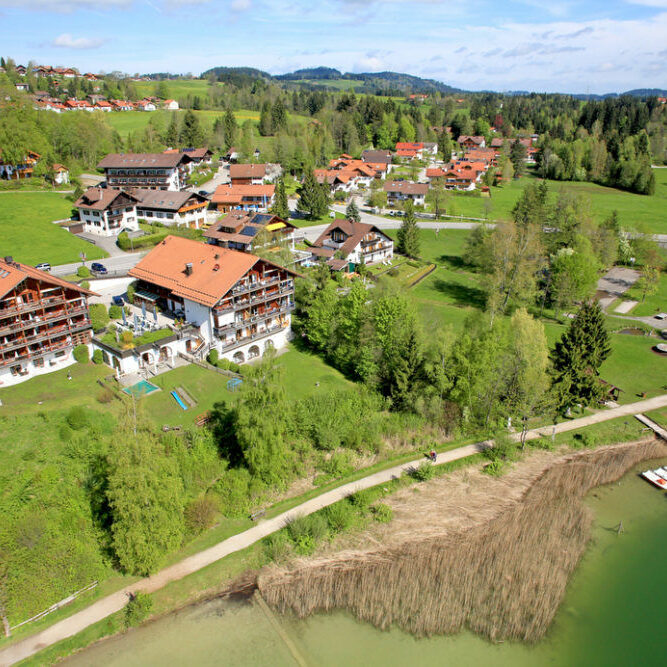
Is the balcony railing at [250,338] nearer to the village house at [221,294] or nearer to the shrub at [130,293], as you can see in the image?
Result: the village house at [221,294]

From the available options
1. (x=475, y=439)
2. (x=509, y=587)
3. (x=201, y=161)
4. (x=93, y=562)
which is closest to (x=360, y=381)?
(x=475, y=439)

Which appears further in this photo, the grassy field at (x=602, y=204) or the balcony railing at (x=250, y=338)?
the grassy field at (x=602, y=204)

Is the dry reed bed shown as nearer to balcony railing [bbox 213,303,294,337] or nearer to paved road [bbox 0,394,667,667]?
paved road [bbox 0,394,667,667]

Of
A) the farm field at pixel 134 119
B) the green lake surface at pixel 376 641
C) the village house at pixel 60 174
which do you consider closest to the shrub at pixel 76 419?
the green lake surface at pixel 376 641

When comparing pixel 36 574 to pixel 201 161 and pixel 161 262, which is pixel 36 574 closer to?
pixel 161 262

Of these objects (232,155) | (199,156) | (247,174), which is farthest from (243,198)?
(232,155)

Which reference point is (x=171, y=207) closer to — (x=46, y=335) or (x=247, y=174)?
(x=247, y=174)

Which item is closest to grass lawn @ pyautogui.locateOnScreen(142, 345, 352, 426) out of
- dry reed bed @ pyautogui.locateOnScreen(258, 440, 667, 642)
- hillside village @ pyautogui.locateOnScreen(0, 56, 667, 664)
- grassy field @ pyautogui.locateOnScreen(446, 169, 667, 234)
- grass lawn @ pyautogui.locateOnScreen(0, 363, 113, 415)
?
hillside village @ pyautogui.locateOnScreen(0, 56, 667, 664)
